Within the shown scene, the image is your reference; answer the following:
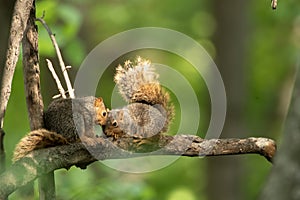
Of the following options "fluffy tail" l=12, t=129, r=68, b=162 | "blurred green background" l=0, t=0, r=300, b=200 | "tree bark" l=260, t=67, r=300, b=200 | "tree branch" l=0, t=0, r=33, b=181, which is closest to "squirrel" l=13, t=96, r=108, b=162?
"fluffy tail" l=12, t=129, r=68, b=162

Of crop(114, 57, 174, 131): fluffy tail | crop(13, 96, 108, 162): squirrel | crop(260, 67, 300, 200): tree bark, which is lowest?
crop(260, 67, 300, 200): tree bark

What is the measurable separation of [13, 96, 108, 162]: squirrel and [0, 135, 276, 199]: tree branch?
53 mm

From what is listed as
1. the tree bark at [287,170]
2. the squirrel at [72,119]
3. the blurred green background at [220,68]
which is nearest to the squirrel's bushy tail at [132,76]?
the squirrel at [72,119]

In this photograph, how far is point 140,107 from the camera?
2014mm

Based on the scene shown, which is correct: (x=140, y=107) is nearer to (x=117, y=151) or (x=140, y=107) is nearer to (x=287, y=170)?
(x=117, y=151)

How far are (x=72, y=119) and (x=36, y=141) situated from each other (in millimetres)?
164

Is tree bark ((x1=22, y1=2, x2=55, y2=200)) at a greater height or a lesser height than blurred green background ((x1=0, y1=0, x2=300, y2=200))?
lesser

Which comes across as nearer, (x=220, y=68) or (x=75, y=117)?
(x=75, y=117)

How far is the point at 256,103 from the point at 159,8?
1.57 metres

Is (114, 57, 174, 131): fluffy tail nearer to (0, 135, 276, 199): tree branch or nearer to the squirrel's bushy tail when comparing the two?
the squirrel's bushy tail

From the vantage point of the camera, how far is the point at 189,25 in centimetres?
834

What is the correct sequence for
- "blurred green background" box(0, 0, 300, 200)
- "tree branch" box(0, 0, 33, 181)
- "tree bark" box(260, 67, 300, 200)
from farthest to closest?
"blurred green background" box(0, 0, 300, 200), "tree branch" box(0, 0, 33, 181), "tree bark" box(260, 67, 300, 200)

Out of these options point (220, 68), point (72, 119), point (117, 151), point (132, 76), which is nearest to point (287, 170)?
point (117, 151)

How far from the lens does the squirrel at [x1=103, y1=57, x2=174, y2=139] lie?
193 centimetres
